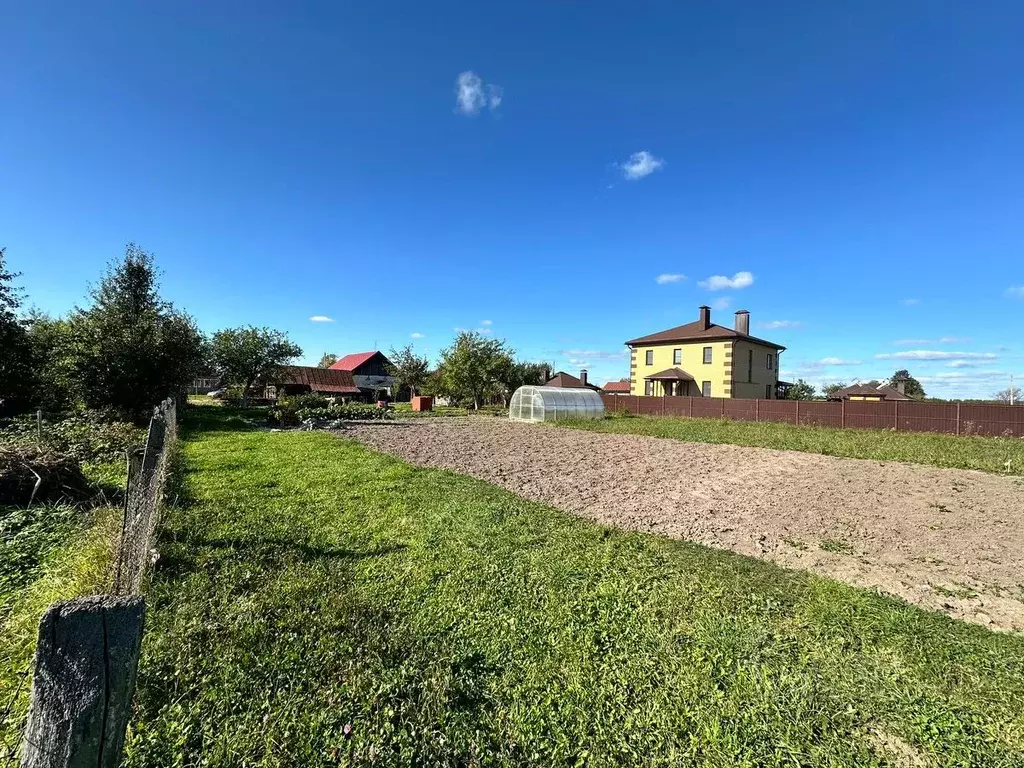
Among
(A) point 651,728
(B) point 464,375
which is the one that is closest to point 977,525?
(A) point 651,728

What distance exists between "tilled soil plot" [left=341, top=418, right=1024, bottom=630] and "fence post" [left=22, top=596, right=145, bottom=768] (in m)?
5.21

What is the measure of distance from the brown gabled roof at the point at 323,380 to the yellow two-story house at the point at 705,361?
3022 cm

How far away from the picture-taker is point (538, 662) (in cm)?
270

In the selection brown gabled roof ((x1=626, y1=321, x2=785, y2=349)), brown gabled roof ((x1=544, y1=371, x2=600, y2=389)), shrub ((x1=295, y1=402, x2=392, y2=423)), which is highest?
brown gabled roof ((x1=626, y1=321, x2=785, y2=349))

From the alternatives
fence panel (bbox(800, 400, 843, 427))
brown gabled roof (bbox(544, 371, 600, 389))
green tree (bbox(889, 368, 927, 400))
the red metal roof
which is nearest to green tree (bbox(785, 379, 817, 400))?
green tree (bbox(889, 368, 927, 400))

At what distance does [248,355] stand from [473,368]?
16649 millimetres

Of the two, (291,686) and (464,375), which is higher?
(464,375)

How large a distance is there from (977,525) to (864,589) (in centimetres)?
366

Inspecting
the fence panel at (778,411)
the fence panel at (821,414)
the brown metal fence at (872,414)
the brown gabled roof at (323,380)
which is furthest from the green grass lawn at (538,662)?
the brown gabled roof at (323,380)

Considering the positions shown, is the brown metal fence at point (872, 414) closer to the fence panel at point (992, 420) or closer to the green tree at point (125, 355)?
the fence panel at point (992, 420)

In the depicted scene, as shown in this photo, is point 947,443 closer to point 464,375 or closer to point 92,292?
point 464,375

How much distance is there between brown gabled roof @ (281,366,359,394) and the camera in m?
44.8

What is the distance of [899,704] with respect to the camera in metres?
2.45

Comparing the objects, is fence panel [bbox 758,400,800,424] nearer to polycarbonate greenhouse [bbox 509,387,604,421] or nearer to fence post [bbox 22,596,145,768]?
polycarbonate greenhouse [bbox 509,387,604,421]
